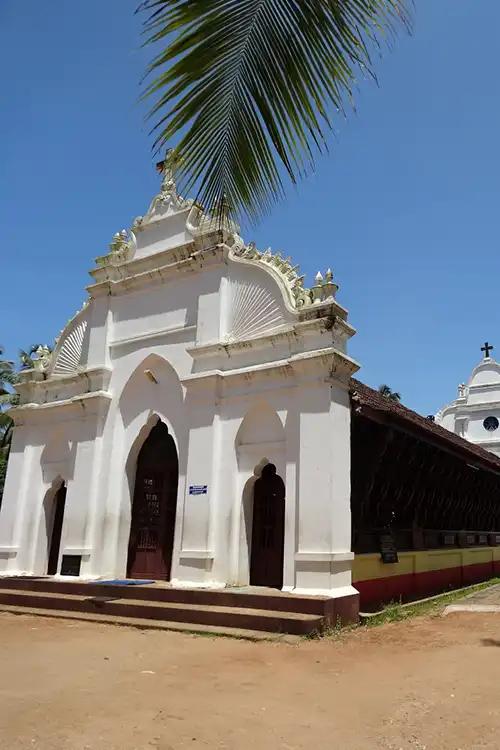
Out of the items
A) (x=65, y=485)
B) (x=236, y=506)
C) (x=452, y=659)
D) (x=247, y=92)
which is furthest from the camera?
(x=65, y=485)

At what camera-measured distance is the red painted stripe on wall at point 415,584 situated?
1083 centimetres

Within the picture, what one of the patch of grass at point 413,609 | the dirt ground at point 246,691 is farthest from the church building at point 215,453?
the dirt ground at point 246,691

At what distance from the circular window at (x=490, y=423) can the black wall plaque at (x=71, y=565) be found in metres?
25.3

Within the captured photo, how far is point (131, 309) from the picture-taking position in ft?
44.7

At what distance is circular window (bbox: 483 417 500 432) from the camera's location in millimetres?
32000

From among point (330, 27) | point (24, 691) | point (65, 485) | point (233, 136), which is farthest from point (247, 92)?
point (65, 485)

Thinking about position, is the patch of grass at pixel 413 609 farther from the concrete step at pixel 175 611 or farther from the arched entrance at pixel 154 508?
the arched entrance at pixel 154 508

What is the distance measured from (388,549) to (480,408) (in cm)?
2293

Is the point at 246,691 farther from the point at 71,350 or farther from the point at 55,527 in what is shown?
the point at 71,350

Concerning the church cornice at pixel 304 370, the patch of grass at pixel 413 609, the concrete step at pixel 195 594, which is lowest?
the patch of grass at pixel 413 609

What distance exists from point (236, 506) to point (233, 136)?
25.5ft

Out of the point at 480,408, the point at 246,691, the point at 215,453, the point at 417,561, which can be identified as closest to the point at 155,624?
the point at 215,453

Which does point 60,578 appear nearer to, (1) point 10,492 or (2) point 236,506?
(1) point 10,492

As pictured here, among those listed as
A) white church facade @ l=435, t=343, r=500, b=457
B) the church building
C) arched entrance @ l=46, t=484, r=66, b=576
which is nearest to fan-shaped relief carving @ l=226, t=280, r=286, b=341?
the church building
